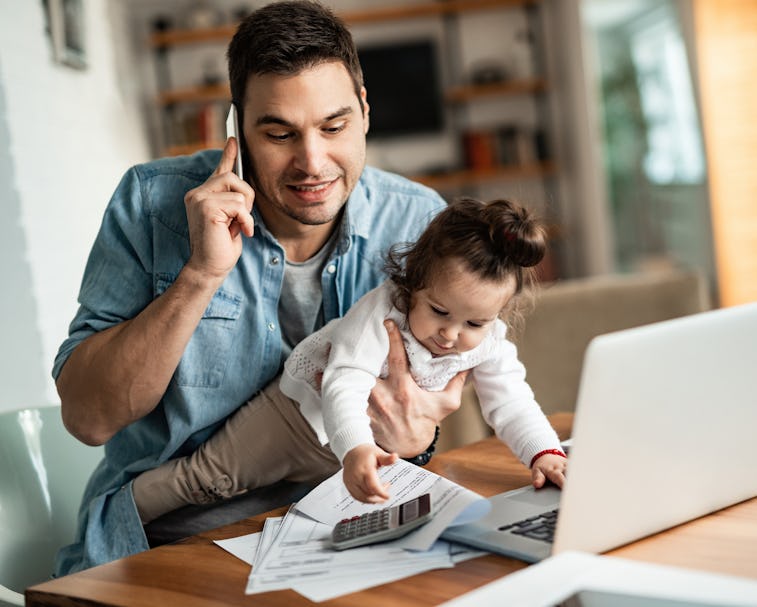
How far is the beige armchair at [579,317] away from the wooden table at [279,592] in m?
1.84

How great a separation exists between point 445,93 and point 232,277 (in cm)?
557

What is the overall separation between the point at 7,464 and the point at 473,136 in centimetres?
555

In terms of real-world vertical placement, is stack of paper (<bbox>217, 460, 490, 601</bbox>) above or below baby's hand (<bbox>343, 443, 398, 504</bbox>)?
below

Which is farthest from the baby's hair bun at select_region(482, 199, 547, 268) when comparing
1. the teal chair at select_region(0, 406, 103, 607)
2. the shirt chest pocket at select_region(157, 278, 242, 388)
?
the teal chair at select_region(0, 406, 103, 607)

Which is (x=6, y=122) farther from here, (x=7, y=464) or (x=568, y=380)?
(x=568, y=380)

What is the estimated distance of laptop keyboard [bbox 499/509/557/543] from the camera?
3.22ft

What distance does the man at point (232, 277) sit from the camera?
1.37 meters

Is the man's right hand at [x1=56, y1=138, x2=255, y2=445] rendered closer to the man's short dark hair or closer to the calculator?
the man's short dark hair

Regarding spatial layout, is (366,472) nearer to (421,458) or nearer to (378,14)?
(421,458)

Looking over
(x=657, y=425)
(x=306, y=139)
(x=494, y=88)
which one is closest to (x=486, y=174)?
(x=494, y=88)

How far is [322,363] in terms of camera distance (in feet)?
4.55

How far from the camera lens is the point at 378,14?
6602 millimetres

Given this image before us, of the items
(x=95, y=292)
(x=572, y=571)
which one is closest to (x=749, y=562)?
(x=572, y=571)

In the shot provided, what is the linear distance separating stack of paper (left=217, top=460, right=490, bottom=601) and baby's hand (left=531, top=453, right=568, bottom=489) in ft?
0.47
